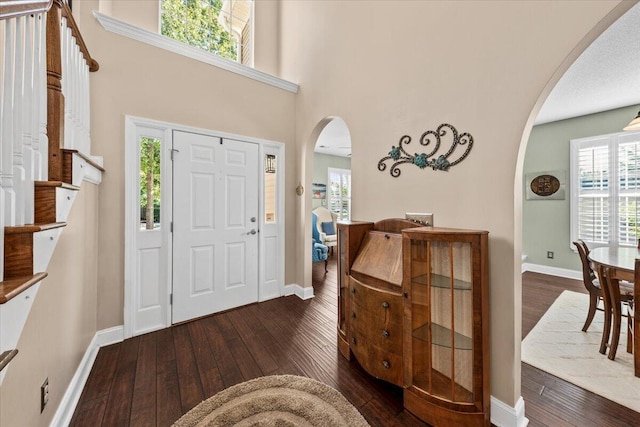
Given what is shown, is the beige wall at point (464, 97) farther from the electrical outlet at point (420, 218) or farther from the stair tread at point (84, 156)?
the stair tread at point (84, 156)

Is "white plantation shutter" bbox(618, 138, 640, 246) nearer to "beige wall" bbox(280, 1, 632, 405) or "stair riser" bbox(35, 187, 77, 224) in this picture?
"beige wall" bbox(280, 1, 632, 405)

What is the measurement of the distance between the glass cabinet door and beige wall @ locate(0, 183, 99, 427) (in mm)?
1913

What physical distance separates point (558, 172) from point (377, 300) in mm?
4903

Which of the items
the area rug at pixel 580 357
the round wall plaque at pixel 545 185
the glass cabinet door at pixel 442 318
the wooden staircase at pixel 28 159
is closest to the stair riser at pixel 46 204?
the wooden staircase at pixel 28 159

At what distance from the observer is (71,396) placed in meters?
1.58

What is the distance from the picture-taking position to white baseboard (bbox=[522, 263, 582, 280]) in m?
4.26

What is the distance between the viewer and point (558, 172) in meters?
4.44

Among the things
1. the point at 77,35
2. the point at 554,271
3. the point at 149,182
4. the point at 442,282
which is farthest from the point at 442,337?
the point at 554,271

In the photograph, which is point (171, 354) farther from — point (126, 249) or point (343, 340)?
point (343, 340)

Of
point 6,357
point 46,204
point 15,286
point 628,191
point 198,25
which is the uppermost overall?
point 198,25

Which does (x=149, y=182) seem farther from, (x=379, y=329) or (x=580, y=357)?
(x=580, y=357)

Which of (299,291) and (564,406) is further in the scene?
(299,291)

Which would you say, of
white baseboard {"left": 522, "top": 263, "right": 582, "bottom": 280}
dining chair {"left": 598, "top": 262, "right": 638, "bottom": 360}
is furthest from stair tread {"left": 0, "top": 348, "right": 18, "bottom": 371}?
white baseboard {"left": 522, "top": 263, "right": 582, "bottom": 280}

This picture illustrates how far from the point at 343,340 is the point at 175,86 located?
10.1 ft
